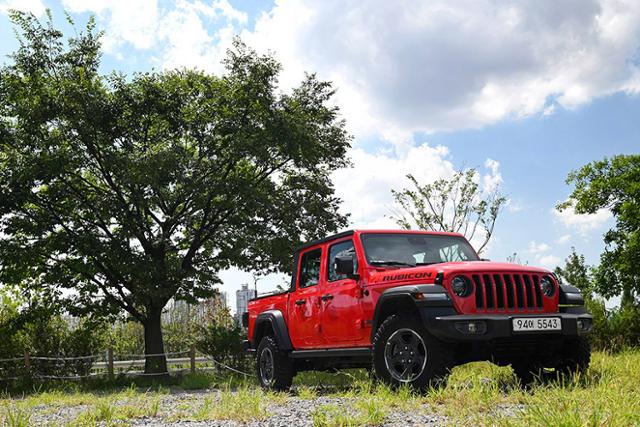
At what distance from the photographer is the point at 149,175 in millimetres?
21125

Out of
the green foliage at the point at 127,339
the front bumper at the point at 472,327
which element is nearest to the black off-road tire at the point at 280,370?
the front bumper at the point at 472,327

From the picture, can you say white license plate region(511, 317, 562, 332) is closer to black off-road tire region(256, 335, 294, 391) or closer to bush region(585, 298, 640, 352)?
black off-road tire region(256, 335, 294, 391)

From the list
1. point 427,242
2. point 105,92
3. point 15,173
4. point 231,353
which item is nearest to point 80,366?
point 231,353

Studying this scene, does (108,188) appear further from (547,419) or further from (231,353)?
(547,419)

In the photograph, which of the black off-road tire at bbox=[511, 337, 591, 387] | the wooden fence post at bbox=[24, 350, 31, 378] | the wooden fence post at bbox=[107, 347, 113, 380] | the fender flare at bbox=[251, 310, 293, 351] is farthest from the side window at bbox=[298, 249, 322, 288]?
the wooden fence post at bbox=[24, 350, 31, 378]

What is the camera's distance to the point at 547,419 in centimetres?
420

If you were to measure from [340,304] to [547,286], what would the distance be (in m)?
2.57

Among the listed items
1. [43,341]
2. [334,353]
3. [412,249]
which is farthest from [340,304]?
[43,341]

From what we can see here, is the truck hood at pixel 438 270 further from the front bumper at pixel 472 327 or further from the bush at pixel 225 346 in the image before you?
the bush at pixel 225 346

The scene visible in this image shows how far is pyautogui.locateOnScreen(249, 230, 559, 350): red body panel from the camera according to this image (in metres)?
7.30

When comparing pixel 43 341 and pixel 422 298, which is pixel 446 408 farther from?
pixel 43 341

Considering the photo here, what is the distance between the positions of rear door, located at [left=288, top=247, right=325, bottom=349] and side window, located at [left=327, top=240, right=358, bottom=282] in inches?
7.6

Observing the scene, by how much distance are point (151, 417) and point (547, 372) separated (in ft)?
16.1

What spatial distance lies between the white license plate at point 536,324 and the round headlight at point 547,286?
537 mm
